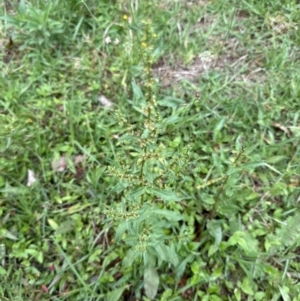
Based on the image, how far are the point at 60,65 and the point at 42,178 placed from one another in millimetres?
775

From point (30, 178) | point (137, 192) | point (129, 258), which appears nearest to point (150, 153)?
point (137, 192)

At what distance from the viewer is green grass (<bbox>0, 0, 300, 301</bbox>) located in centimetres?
206

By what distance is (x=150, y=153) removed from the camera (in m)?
1.58

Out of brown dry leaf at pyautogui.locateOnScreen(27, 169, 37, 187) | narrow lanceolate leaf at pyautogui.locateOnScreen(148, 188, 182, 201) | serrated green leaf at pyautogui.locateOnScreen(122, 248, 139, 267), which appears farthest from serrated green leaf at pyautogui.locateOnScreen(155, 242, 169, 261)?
brown dry leaf at pyautogui.locateOnScreen(27, 169, 37, 187)

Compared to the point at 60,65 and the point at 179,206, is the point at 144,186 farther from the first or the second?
the point at 60,65

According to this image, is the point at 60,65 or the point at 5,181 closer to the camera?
the point at 5,181

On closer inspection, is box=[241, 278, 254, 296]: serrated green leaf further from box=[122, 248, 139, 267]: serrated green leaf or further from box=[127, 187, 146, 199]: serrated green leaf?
box=[127, 187, 146, 199]: serrated green leaf

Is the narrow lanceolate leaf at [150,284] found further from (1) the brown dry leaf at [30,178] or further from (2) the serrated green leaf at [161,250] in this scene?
(1) the brown dry leaf at [30,178]

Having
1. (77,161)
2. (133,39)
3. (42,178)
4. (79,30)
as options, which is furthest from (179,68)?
(42,178)

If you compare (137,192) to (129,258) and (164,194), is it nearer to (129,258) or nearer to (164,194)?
(164,194)

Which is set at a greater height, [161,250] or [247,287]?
[161,250]

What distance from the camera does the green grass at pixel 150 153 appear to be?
206 cm

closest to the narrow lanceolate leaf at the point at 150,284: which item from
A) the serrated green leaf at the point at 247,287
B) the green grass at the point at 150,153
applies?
the green grass at the point at 150,153

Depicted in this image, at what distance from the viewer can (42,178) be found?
2418 mm
